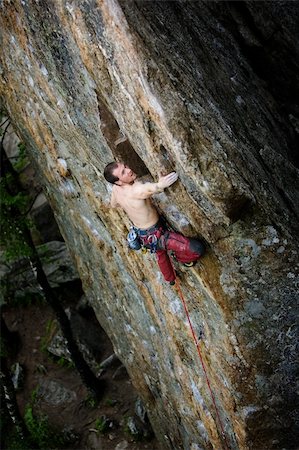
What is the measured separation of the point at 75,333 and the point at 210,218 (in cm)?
1182

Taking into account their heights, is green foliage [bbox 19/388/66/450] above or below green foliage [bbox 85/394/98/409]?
above

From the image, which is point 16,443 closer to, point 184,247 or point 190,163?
point 184,247

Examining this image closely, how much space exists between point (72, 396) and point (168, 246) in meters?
Answer: 11.1

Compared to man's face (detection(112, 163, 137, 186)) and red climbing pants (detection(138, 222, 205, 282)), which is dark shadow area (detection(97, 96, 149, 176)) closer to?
man's face (detection(112, 163, 137, 186))

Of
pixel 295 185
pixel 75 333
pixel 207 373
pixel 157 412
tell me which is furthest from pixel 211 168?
pixel 75 333

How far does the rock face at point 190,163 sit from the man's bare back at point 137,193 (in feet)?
0.89

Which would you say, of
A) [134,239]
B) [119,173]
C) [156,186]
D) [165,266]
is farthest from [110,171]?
[165,266]

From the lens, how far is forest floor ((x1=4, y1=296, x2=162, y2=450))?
14.8 m

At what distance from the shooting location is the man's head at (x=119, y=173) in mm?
6914

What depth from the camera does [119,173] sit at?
694 cm

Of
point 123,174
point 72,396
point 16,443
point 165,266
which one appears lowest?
point 72,396

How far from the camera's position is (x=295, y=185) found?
26.1 ft

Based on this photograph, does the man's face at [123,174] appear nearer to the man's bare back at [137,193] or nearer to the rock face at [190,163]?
the man's bare back at [137,193]

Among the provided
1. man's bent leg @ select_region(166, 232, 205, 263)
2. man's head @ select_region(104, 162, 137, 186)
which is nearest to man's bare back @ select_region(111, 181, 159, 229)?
man's head @ select_region(104, 162, 137, 186)
